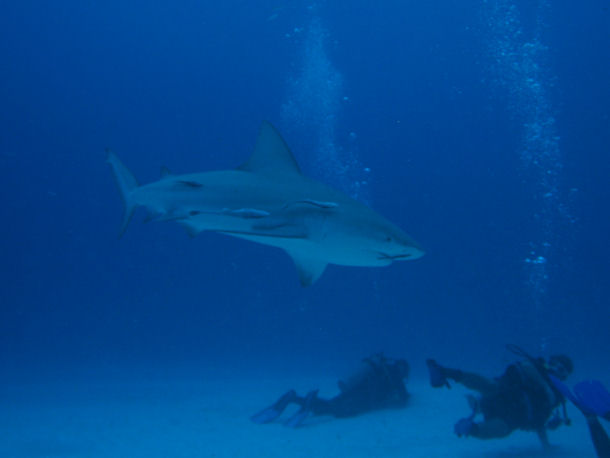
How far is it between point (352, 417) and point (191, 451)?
10.3 feet

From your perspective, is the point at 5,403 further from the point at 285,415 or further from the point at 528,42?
the point at 528,42

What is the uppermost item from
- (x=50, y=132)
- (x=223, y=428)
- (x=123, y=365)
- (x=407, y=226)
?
(x=50, y=132)

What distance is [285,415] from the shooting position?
9.05 metres

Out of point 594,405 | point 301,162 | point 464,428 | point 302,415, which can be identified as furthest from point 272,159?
point 301,162

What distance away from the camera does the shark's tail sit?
5047 mm

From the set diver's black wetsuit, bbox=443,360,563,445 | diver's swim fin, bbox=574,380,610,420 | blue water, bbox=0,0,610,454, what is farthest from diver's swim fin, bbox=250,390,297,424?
blue water, bbox=0,0,610,454

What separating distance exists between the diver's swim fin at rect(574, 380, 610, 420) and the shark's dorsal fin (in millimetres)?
4101

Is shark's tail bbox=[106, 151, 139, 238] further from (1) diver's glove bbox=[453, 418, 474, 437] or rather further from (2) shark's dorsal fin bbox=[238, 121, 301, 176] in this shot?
(1) diver's glove bbox=[453, 418, 474, 437]

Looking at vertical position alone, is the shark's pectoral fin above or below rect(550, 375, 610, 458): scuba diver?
above

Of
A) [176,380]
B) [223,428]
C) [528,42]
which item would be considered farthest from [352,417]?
[528,42]

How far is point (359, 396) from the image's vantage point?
8531mm

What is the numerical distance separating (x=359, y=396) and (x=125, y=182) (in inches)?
238

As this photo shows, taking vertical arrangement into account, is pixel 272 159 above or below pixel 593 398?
above

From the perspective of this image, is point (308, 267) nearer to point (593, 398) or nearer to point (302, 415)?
point (593, 398)
